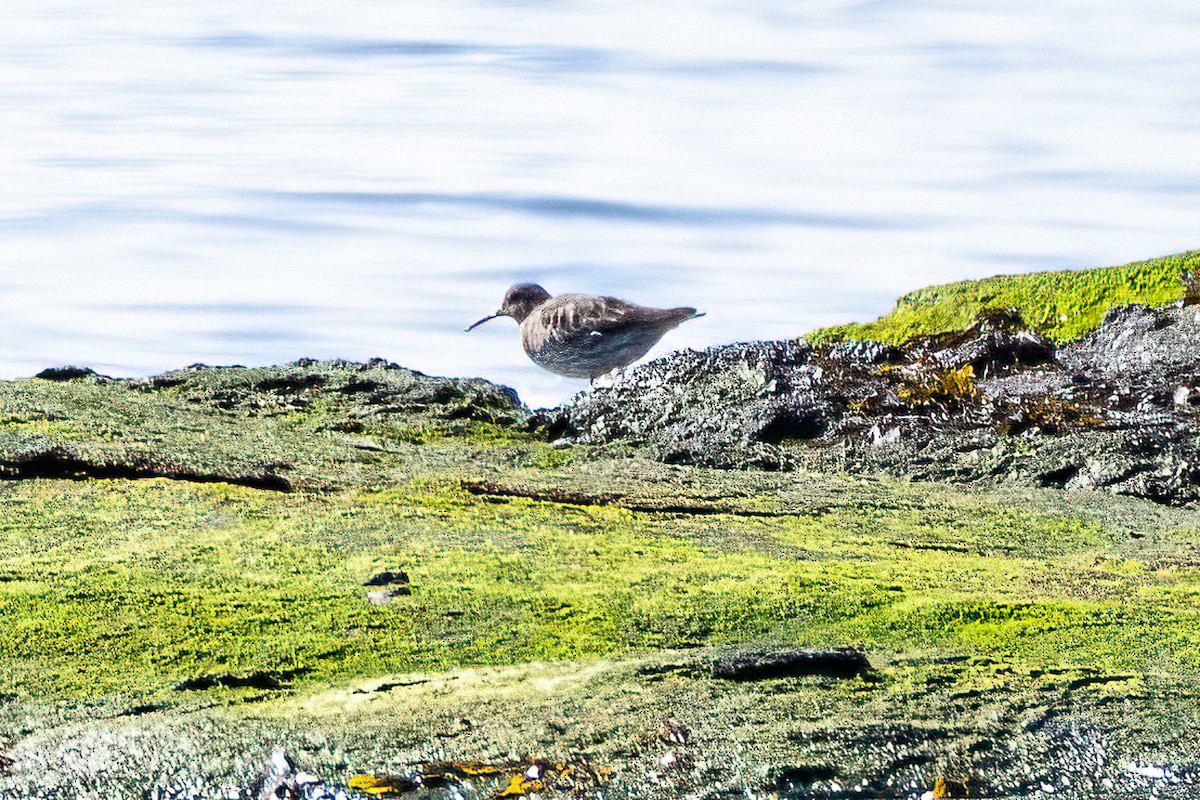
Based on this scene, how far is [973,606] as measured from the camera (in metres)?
3.48

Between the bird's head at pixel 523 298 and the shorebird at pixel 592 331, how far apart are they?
1.08m

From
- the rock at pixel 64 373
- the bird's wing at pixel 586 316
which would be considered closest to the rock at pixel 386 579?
the rock at pixel 64 373

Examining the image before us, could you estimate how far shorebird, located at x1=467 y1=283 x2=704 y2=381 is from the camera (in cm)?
896

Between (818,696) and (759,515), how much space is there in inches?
80.2

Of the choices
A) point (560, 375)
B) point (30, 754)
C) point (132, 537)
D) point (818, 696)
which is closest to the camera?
point (30, 754)

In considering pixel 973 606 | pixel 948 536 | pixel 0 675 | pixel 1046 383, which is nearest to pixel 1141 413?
pixel 1046 383

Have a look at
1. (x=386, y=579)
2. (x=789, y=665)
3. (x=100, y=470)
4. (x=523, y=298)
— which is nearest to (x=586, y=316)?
(x=523, y=298)

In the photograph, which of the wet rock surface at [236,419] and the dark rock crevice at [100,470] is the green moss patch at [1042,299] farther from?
the dark rock crevice at [100,470]

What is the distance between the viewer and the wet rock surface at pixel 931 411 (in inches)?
227

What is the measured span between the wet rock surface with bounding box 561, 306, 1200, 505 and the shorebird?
180 centimetres

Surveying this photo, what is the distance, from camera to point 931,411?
650 centimetres

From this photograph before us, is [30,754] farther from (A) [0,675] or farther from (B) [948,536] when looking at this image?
(B) [948,536]

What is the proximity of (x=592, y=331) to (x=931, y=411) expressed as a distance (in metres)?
3.15

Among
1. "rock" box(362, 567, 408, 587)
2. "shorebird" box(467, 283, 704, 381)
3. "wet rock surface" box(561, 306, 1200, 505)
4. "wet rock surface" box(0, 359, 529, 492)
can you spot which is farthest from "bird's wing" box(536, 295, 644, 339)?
"rock" box(362, 567, 408, 587)
